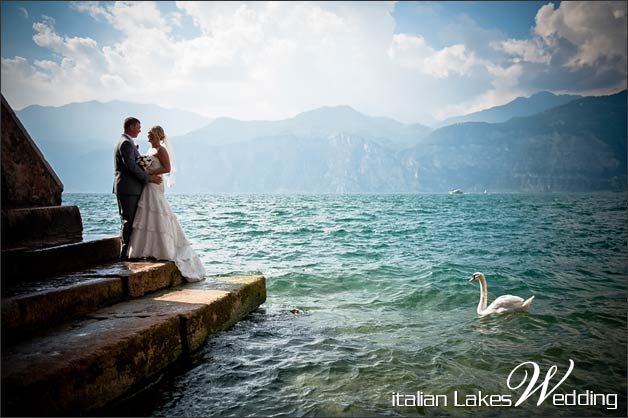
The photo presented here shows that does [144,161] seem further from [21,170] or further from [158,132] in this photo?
[21,170]

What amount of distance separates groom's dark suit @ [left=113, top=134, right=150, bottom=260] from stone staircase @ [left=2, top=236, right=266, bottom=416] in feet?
1.32

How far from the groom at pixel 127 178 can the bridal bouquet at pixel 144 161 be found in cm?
7

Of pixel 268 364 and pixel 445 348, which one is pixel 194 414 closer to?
pixel 268 364

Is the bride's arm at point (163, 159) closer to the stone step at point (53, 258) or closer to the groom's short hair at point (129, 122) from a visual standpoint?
the groom's short hair at point (129, 122)

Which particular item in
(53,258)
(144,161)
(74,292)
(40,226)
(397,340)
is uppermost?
(144,161)

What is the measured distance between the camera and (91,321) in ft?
11.9

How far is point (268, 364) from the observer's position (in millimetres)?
4422

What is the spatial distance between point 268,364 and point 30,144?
514 cm

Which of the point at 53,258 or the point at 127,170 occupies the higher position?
the point at 127,170

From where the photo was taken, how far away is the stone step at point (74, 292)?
3143 mm


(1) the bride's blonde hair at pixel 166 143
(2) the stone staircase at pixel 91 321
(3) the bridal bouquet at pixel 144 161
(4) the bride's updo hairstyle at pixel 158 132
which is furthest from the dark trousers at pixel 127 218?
(4) the bride's updo hairstyle at pixel 158 132

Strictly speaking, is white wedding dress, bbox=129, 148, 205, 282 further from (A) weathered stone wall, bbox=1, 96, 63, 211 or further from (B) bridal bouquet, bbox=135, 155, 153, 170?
(A) weathered stone wall, bbox=1, 96, 63, 211

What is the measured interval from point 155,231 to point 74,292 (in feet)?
6.35

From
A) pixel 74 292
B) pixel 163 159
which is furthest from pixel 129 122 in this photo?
pixel 74 292
